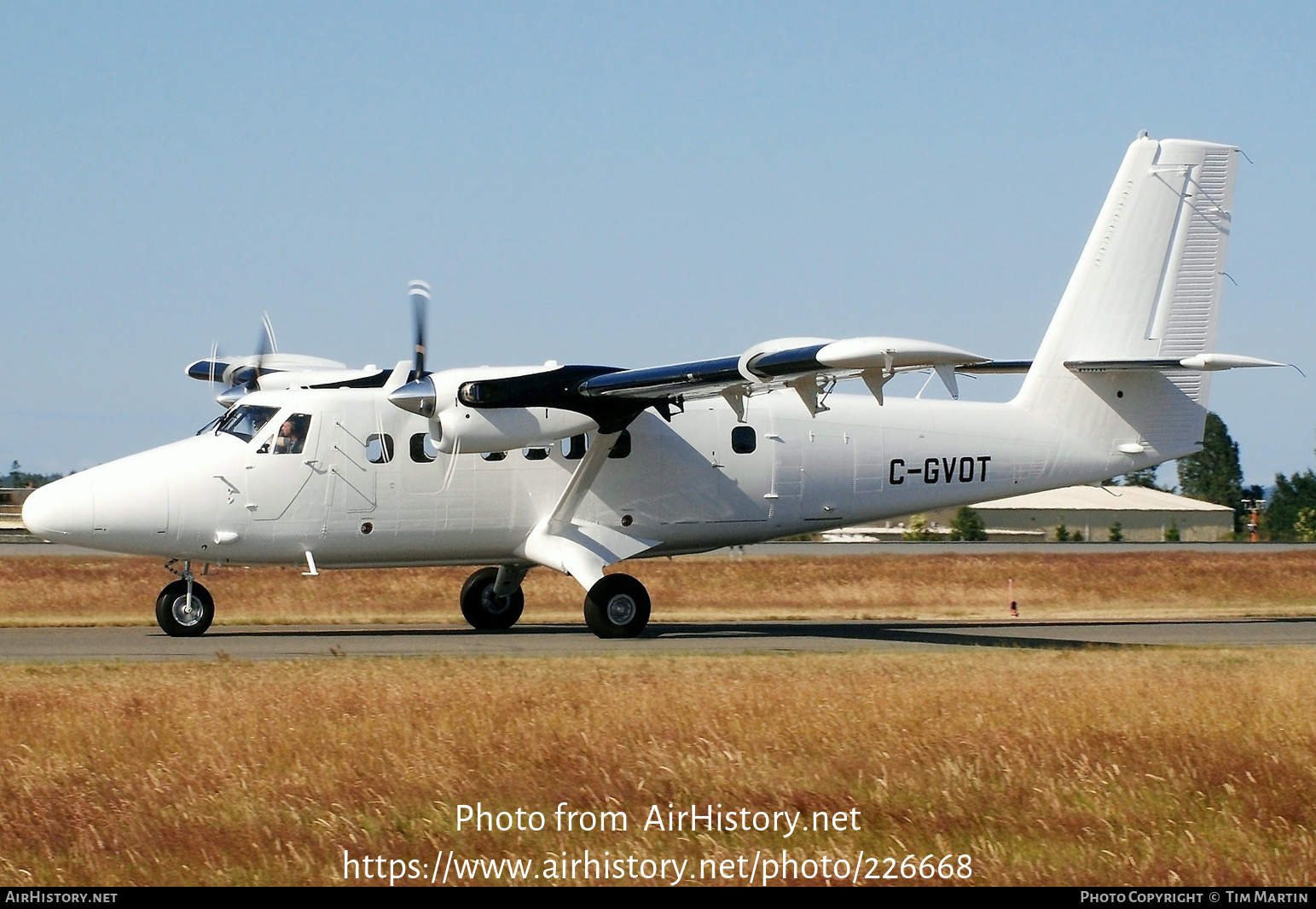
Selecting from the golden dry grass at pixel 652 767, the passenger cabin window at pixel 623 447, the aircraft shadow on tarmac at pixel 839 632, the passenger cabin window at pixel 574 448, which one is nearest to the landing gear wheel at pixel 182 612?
the aircraft shadow on tarmac at pixel 839 632

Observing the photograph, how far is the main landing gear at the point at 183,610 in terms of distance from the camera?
18.9 metres

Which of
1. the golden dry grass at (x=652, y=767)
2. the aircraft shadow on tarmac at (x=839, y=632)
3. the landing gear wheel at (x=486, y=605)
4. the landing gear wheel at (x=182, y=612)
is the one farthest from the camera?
the landing gear wheel at (x=486, y=605)

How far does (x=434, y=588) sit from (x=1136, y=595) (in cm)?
1417

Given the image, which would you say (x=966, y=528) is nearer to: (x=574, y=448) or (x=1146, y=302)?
(x=1146, y=302)

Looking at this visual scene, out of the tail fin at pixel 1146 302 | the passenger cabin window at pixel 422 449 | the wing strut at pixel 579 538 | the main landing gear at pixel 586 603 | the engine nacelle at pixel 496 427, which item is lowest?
the main landing gear at pixel 586 603

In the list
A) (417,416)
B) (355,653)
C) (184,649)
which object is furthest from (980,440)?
(184,649)

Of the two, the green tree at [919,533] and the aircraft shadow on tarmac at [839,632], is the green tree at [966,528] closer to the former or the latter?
the green tree at [919,533]

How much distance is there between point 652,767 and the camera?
32.6 ft

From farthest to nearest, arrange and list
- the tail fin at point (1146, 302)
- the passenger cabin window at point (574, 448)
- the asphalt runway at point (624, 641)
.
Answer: the tail fin at point (1146, 302)
the passenger cabin window at point (574, 448)
the asphalt runway at point (624, 641)

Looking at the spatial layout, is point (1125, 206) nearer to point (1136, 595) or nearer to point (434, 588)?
point (1136, 595)

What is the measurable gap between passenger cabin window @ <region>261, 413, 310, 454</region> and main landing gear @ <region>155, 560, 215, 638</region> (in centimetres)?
198

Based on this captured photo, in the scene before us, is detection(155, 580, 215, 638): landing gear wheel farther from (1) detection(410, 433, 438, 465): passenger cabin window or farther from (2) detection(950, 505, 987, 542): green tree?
(2) detection(950, 505, 987, 542): green tree

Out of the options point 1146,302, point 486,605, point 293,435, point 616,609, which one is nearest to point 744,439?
point 616,609

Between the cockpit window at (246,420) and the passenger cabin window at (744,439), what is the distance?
254 inches
